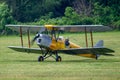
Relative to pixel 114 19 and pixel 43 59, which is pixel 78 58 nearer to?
pixel 43 59

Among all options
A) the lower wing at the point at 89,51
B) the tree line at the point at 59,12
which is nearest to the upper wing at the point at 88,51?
the lower wing at the point at 89,51

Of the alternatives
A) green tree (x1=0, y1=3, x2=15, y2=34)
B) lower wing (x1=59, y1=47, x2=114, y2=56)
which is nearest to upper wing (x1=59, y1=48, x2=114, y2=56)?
lower wing (x1=59, y1=47, x2=114, y2=56)

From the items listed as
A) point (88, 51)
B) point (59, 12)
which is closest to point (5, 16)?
point (59, 12)

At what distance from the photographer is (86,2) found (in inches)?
2854

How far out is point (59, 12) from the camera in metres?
71.1

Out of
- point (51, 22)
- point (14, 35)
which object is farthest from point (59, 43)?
point (51, 22)

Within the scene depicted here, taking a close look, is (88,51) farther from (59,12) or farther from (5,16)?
(59,12)

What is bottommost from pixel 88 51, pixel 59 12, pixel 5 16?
pixel 88 51

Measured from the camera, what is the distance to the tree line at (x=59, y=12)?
61.8 m

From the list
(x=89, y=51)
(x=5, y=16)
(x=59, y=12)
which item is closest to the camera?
(x=89, y=51)

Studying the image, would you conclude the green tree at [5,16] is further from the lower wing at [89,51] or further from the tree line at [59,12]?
the lower wing at [89,51]

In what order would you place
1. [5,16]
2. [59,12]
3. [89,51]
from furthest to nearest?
[59,12] → [5,16] → [89,51]

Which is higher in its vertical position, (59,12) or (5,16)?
(59,12)

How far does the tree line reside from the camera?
61.8 meters
